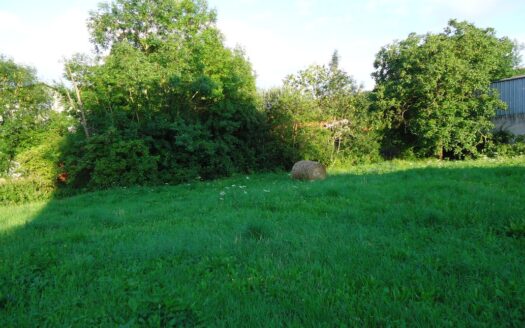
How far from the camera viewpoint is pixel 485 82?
48.8ft

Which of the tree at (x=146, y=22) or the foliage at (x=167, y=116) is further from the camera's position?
the tree at (x=146, y=22)

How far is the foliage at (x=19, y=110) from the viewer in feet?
41.2

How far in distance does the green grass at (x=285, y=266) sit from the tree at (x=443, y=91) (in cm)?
1022

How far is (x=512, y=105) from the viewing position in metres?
15.7

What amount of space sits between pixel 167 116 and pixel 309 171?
6.34 meters

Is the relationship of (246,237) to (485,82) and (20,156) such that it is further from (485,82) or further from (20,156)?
(485,82)

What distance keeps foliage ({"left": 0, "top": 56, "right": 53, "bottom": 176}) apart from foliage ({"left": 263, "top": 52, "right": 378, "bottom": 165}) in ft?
33.3

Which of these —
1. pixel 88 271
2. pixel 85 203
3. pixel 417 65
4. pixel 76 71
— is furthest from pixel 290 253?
pixel 417 65

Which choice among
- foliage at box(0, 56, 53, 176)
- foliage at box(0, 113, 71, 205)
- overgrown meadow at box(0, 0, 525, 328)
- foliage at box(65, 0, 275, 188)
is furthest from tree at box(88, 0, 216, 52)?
foliage at box(0, 113, 71, 205)

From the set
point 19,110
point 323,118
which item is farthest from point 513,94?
point 19,110

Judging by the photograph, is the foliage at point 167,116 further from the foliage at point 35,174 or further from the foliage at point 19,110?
the foliage at point 19,110

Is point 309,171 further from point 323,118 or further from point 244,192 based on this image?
point 323,118

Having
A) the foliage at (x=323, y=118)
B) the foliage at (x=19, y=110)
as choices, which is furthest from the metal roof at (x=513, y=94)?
the foliage at (x=19, y=110)

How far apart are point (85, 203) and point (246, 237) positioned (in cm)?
656
